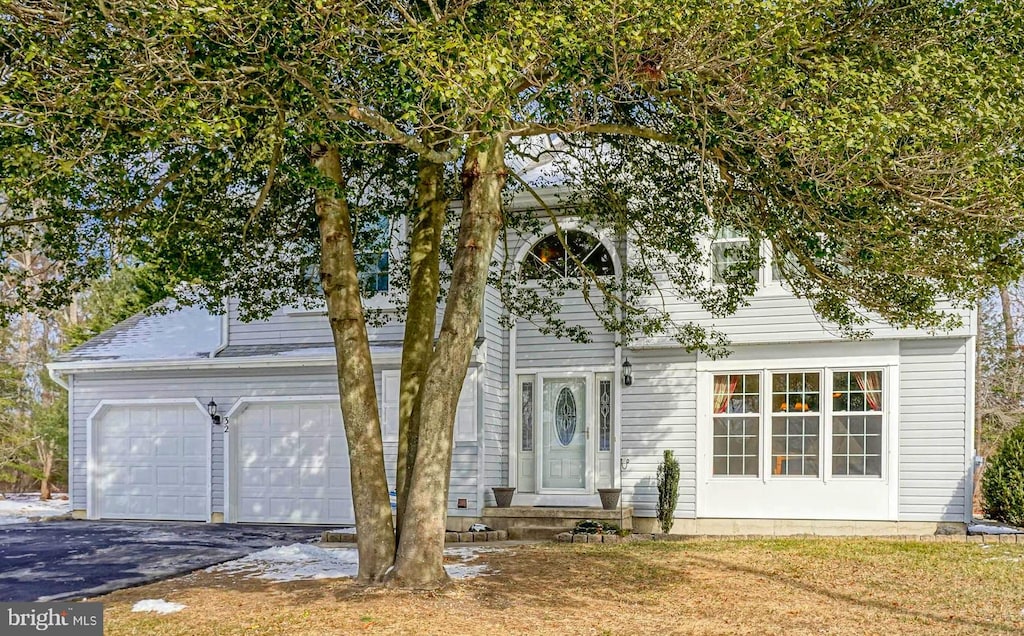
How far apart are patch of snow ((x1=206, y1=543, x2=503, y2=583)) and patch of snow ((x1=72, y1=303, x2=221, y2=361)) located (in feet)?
17.9

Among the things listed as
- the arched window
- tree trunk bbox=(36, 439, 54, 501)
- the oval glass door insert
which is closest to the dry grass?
A: the oval glass door insert

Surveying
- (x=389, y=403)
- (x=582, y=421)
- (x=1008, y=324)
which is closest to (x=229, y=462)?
(x=389, y=403)

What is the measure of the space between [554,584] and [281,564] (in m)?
3.48

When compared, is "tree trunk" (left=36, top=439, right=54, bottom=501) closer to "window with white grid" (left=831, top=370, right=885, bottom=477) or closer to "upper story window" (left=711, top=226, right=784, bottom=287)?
"upper story window" (left=711, top=226, right=784, bottom=287)

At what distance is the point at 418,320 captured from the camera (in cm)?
995

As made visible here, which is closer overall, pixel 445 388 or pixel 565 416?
pixel 445 388

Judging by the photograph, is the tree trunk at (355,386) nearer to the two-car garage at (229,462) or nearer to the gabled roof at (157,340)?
the two-car garage at (229,462)

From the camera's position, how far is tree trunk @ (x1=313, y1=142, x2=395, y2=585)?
9203 millimetres

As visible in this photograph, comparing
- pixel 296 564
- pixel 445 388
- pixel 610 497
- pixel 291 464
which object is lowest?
pixel 296 564

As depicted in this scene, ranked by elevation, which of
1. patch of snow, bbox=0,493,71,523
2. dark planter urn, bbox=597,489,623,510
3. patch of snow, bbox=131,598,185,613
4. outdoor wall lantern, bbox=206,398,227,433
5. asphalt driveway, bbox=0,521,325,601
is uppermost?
outdoor wall lantern, bbox=206,398,227,433

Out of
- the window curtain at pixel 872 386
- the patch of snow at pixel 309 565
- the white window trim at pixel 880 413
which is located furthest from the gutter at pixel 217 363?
the window curtain at pixel 872 386

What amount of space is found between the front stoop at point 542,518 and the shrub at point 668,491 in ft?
1.78

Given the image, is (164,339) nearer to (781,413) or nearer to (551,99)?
(781,413)

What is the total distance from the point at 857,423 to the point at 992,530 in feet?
7.40
